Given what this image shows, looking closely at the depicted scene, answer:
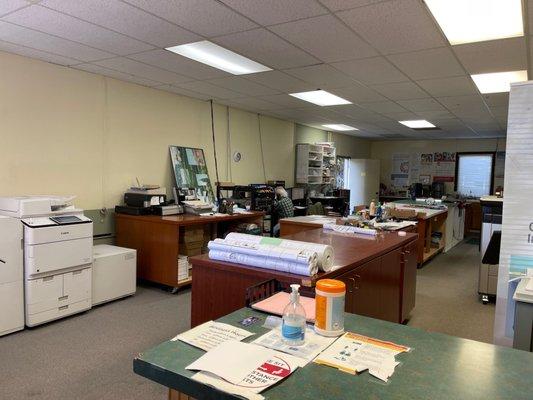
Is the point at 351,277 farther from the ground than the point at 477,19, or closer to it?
closer to it

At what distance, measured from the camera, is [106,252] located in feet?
13.3

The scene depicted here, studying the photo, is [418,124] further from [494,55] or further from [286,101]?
[494,55]

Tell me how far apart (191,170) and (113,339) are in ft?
9.43

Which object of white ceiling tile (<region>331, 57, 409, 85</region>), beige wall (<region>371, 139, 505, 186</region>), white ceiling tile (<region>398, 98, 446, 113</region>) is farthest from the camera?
beige wall (<region>371, 139, 505, 186</region>)

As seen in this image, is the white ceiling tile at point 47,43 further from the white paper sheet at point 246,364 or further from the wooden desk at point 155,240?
the white paper sheet at point 246,364

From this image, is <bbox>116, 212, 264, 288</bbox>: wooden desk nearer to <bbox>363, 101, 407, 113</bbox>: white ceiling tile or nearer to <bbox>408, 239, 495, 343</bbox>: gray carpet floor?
<bbox>408, 239, 495, 343</bbox>: gray carpet floor

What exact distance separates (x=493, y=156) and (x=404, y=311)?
7.94 m

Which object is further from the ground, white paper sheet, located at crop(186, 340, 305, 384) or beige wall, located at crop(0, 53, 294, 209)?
beige wall, located at crop(0, 53, 294, 209)

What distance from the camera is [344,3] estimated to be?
2467mm

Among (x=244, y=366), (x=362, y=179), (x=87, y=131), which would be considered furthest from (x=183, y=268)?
(x=362, y=179)

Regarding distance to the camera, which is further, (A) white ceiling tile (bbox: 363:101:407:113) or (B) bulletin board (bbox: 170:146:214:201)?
(A) white ceiling tile (bbox: 363:101:407:113)

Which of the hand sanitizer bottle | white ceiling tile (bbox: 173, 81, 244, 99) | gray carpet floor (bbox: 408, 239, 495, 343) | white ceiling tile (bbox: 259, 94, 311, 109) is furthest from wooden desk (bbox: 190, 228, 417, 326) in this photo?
white ceiling tile (bbox: 259, 94, 311, 109)

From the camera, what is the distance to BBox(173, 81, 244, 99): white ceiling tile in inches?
188

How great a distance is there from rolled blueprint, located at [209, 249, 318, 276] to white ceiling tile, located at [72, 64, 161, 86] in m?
2.91
